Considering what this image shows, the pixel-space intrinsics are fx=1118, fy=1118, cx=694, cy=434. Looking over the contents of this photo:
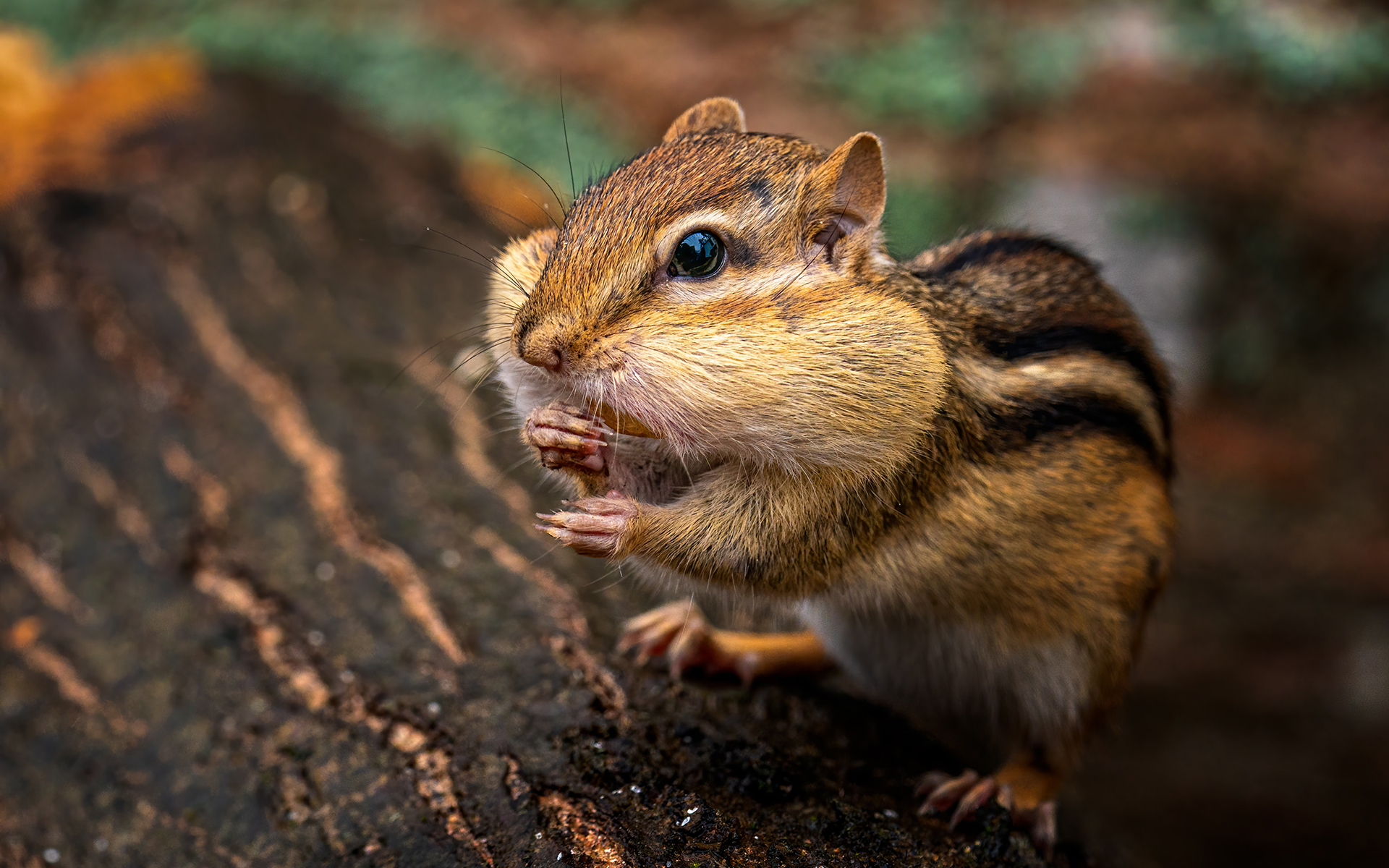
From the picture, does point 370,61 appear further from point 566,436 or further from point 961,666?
point 961,666

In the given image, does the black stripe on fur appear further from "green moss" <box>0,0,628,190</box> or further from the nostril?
"green moss" <box>0,0,628,190</box>

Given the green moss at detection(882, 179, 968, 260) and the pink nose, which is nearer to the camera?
the pink nose

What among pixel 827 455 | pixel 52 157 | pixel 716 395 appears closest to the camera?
pixel 716 395

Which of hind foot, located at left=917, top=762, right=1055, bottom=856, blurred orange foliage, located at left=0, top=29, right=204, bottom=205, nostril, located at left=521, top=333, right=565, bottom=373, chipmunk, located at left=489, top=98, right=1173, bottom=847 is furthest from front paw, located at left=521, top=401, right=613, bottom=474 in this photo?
blurred orange foliage, located at left=0, top=29, right=204, bottom=205

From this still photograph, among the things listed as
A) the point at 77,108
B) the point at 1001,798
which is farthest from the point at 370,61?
the point at 1001,798

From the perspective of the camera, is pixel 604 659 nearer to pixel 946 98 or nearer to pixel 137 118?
pixel 137 118

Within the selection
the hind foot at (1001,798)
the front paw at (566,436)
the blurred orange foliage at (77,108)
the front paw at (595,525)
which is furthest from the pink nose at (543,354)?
the blurred orange foliage at (77,108)

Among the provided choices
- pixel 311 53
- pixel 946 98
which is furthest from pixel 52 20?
pixel 946 98
